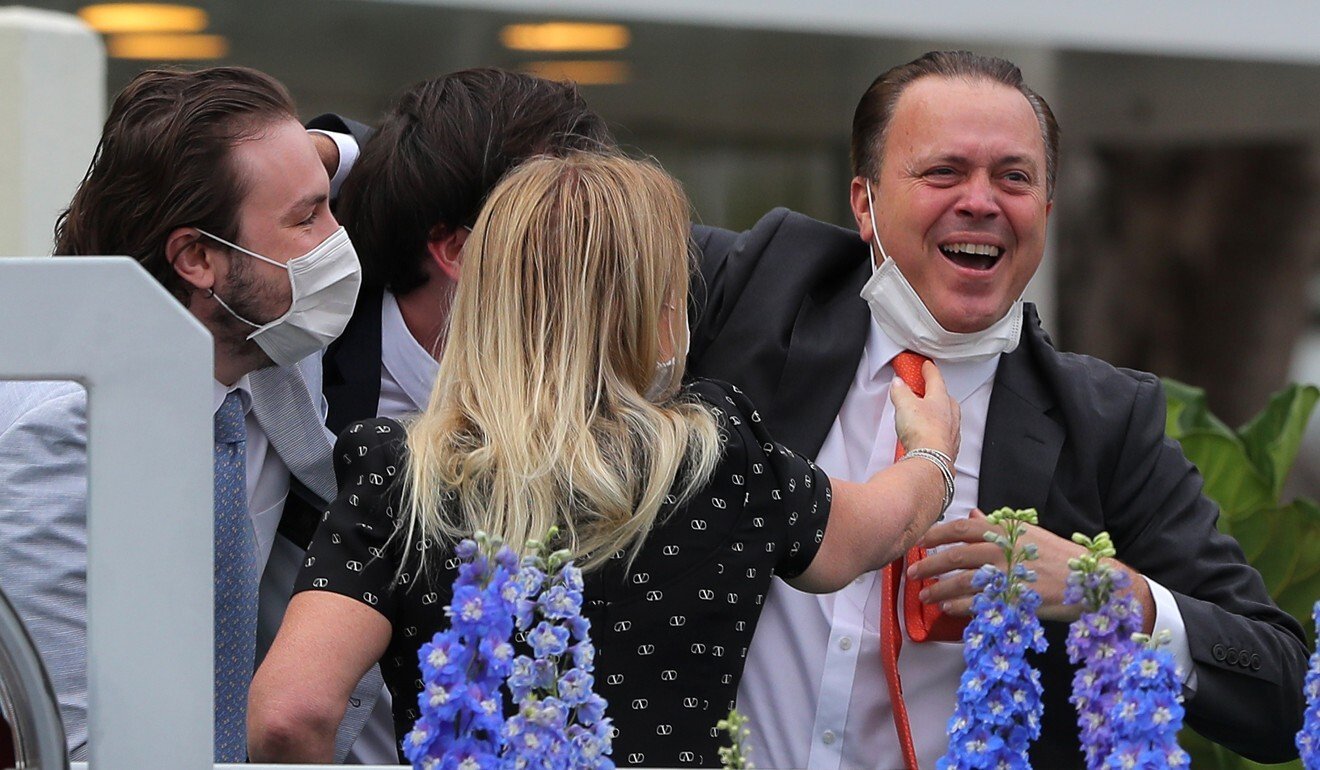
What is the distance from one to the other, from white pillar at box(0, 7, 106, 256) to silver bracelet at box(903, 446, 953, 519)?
3.58 m

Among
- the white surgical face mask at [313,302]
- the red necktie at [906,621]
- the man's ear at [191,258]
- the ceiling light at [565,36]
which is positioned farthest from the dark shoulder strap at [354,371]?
the ceiling light at [565,36]

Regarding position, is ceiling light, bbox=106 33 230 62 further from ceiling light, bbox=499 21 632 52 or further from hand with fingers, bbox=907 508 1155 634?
hand with fingers, bbox=907 508 1155 634

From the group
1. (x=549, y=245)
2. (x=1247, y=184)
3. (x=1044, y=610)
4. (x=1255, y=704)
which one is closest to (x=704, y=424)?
(x=549, y=245)

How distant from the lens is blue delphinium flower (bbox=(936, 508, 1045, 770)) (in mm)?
1557


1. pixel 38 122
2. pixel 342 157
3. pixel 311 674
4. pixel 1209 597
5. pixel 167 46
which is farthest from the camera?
pixel 167 46

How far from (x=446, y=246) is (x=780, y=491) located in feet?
3.43

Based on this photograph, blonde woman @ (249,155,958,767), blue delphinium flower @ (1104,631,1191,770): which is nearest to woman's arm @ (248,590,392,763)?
blonde woman @ (249,155,958,767)

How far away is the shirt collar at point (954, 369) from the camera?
304 cm

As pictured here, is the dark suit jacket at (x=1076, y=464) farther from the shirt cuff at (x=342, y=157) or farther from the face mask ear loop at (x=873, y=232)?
the shirt cuff at (x=342, y=157)

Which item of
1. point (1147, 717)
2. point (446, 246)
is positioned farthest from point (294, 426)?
point (1147, 717)

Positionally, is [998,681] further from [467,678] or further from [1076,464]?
[1076,464]

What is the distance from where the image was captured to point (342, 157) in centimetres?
329

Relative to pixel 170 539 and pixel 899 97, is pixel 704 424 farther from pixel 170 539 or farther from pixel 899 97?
pixel 899 97

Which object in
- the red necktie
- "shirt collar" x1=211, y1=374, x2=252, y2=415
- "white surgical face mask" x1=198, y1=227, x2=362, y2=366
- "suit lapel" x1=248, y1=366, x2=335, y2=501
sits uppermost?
"white surgical face mask" x1=198, y1=227, x2=362, y2=366
